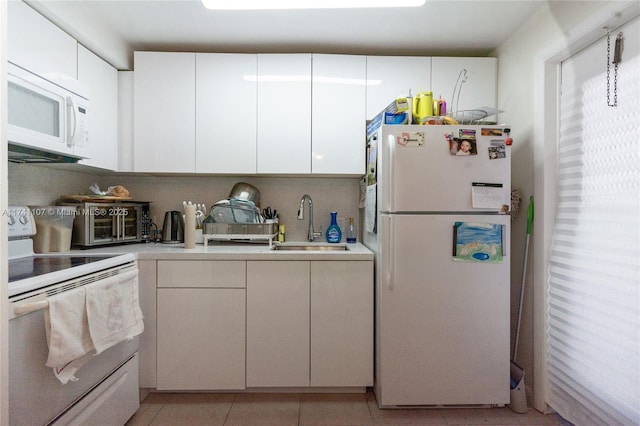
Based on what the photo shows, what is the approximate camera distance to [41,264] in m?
1.65

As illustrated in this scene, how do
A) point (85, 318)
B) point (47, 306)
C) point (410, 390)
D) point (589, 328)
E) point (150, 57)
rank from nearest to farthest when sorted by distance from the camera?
point (47, 306) < point (85, 318) < point (589, 328) < point (410, 390) < point (150, 57)

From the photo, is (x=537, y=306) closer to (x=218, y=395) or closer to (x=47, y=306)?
(x=218, y=395)

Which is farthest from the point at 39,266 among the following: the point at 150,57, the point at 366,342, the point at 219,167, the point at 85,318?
the point at 366,342

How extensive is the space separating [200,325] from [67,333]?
811 mm

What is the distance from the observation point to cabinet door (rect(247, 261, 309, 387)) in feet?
6.93

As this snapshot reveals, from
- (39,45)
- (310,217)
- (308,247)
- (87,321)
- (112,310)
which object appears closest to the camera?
(87,321)

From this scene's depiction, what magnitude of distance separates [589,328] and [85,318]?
2239 mm

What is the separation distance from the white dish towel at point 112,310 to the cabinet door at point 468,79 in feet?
7.17

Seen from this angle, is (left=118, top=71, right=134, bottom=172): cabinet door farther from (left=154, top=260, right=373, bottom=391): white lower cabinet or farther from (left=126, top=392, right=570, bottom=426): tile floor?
(left=126, top=392, right=570, bottom=426): tile floor

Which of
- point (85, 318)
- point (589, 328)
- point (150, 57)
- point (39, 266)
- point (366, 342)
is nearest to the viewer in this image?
point (85, 318)

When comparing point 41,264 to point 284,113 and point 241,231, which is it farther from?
point 284,113

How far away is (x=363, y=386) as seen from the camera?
216cm

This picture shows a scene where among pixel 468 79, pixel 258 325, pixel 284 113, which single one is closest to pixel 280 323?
pixel 258 325

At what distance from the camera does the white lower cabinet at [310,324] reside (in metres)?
2.12
